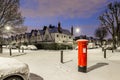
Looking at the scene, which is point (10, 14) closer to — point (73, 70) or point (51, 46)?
point (51, 46)

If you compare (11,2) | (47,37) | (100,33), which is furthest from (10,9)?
(100,33)

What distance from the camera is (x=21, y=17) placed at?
28016 mm

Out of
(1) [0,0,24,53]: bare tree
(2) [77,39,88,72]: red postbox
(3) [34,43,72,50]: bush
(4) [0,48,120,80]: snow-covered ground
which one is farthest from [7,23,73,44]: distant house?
(2) [77,39,88,72]: red postbox

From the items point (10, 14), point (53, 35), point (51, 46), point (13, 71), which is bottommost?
point (51, 46)

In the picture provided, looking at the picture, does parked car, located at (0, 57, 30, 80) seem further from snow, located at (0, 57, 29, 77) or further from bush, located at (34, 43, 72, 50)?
bush, located at (34, 43, 72, 50)

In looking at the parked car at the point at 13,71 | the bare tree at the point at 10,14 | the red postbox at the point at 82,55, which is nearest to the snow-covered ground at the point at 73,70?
the red postbox at the point at 82,55

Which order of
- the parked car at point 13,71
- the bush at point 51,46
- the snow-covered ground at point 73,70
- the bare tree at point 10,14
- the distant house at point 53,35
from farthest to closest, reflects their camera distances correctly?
the distant house at point 53,35 < the bush at point 51,46 < the bare tree at point 10,14 < the snow-covered ground at point 73,70 < the parked car at point 13,71

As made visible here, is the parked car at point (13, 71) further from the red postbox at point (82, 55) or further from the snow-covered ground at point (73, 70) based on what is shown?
the red postbox at point (82, 55)

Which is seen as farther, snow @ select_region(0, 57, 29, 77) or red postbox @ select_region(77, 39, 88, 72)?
red postbox @ select_region(77, 39, 88, 72)

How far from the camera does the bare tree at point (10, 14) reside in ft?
85.0

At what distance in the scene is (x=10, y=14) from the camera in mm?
26469

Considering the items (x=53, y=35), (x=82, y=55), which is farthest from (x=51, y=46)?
(x=82, y=55)

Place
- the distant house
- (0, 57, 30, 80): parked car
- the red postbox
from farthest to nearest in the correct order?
the distant house
the red postbox
(0, 57, 30, 80): parked car

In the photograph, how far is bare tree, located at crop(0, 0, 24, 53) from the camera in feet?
85.0
